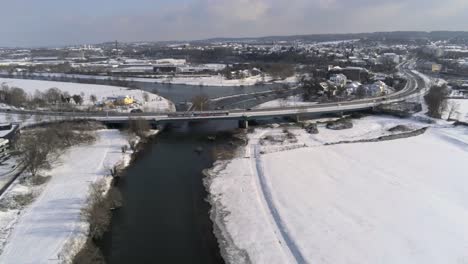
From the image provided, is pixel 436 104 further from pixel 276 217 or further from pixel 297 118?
pixel 276 217

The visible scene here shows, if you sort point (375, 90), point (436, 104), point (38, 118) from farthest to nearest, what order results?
point (375, 90) → point (436, 104) → point (38, 118)

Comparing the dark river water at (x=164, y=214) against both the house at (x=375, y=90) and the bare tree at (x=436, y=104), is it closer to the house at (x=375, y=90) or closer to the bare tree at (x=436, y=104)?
the bare tree at (x=436, y=104)

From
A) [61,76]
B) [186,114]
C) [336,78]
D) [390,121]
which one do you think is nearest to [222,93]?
[336,78]

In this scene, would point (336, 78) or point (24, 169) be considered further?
point (336, 78)

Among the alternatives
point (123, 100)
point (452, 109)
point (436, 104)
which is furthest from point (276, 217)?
point (123, 100)

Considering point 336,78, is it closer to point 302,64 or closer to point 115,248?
point 302,64

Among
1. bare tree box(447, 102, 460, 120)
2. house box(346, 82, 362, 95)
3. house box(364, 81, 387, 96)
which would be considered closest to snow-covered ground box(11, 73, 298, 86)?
house box(346, 82, 362, 95)

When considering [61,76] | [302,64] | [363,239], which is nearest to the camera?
[363,239]
